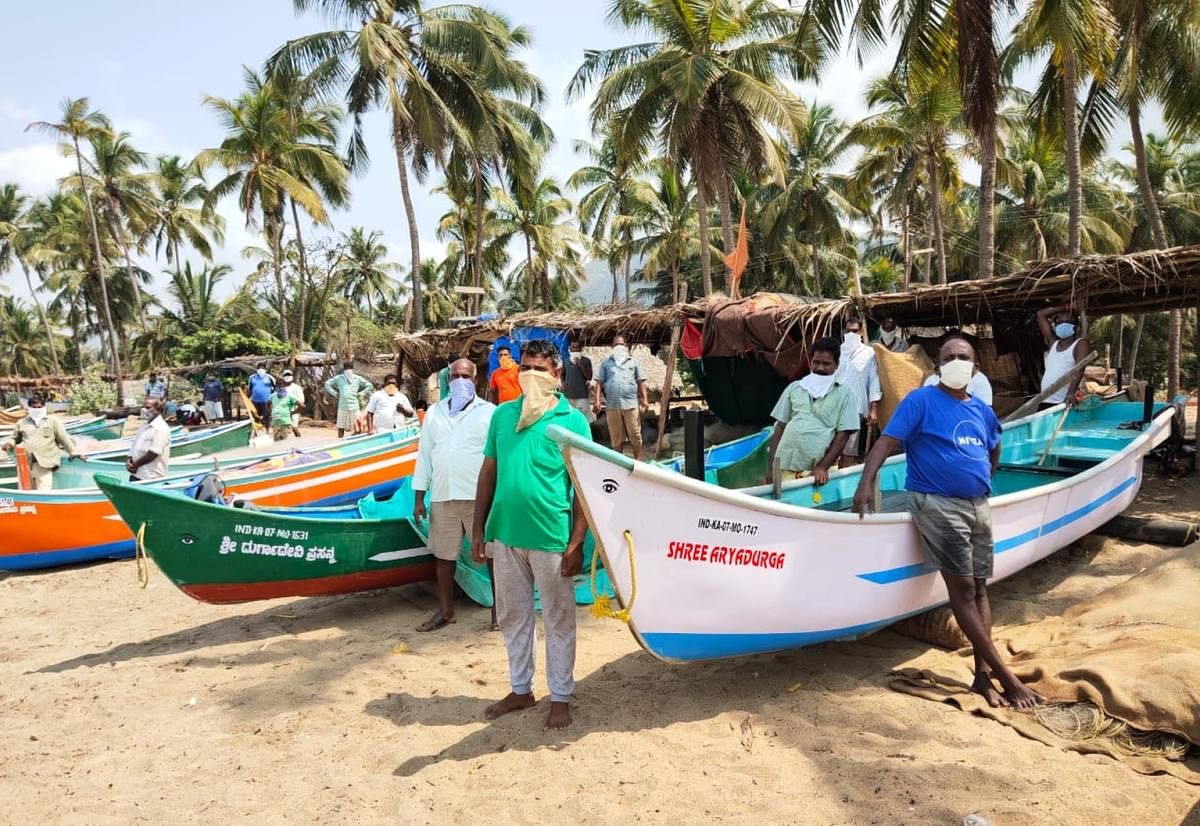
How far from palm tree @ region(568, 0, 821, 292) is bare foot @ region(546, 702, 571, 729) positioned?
13.2m

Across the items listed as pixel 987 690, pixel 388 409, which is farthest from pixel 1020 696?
pixel 388 409

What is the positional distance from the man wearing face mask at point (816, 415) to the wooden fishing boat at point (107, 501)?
3.94 metres

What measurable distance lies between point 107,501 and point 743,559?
685cm

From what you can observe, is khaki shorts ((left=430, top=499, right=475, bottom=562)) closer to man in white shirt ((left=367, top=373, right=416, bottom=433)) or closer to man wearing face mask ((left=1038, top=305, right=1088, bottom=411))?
man wearing face mask ((left=1038, top=305, right=1088, bottom=411))

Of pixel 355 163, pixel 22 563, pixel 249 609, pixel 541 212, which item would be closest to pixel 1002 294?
pixel 249 609

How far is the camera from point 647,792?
10.3 feet

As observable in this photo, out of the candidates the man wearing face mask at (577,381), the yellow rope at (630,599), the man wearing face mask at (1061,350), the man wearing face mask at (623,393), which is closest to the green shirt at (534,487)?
the yellow rope at (630,599)

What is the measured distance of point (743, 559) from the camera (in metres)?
3.42

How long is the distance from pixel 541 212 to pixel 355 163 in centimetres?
960

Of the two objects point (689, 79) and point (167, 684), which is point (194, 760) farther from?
point (689, 79)

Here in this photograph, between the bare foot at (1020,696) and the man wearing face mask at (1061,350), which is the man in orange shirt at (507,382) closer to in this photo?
the bare foot at (1020,696)

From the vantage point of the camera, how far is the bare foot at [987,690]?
366 centimetres

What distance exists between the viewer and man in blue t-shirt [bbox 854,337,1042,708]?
3.66 meters

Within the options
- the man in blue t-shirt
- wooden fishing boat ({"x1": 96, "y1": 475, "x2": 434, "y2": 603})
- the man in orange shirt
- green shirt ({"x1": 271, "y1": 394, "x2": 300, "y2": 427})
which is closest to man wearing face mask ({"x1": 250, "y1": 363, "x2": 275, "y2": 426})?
green shirt ({"x1": 271, "y1": 394, "x2": 300, "y2": 427})
